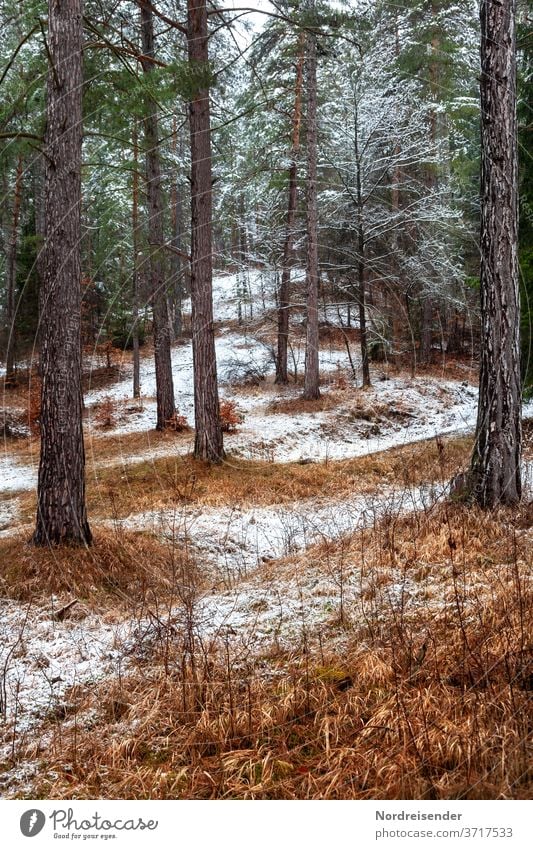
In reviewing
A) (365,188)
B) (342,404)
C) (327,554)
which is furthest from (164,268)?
(327,554)

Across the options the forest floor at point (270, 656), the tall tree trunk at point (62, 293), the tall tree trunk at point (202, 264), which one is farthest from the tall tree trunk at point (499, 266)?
the tall tree trunk at point (202, 264)

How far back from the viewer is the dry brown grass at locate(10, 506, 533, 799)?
81.5 inches

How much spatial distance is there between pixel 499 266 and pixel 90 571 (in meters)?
5.10

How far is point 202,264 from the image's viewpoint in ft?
30.8

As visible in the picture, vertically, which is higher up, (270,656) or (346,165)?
(346,165)

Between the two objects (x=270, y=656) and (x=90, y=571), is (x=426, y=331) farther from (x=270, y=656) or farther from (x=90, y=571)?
(x=270, y=656)

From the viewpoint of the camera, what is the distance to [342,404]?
1628 cm

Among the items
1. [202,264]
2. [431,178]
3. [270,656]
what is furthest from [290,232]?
[270,656]

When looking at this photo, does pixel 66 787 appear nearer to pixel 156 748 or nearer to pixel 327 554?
pixel 156 748

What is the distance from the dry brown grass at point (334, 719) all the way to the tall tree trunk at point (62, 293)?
229 cm

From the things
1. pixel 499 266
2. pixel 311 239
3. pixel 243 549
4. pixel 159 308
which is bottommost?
pixel 243 549

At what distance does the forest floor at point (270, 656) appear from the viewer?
2.18 m
